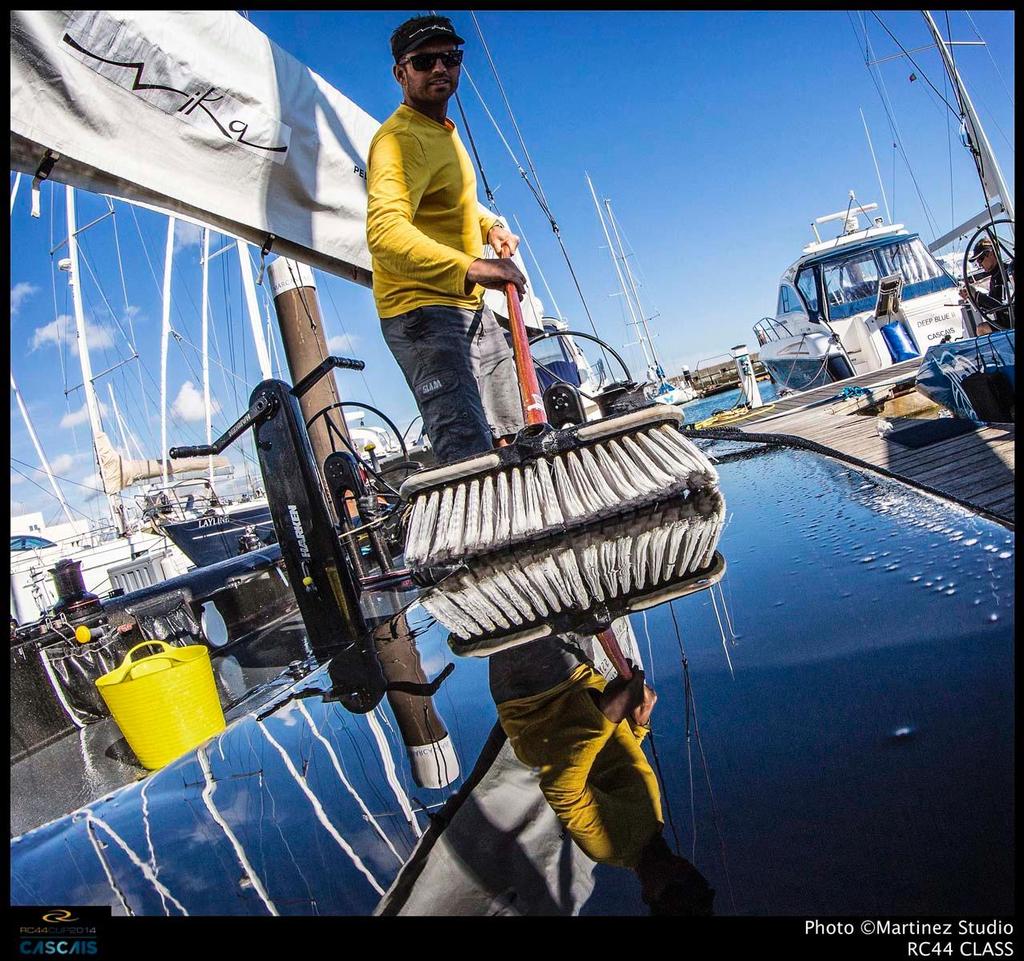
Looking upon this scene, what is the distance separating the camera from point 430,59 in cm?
197

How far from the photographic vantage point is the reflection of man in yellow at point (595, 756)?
0.48 metres

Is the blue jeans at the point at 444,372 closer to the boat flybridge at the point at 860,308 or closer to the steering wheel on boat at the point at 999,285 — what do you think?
the steering wheel on boat at the point at 999,285

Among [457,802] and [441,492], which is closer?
[457,802]

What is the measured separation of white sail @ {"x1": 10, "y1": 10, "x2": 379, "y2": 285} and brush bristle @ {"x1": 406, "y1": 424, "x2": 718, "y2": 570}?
4.69ft

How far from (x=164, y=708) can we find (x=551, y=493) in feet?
4.34

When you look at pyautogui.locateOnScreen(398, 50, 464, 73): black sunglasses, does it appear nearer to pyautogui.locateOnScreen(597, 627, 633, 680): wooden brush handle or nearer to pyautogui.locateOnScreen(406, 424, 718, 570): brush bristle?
pyautogui.locateOnScreen(406, 424, 718, 570): brush bristle

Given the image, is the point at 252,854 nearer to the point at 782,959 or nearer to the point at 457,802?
the point at 457,802

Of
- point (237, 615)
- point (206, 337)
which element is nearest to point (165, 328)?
point (206, 337)

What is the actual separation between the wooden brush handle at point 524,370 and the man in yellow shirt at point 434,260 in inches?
3.2

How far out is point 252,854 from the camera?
72cm

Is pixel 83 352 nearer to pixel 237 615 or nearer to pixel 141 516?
pixel 141 516

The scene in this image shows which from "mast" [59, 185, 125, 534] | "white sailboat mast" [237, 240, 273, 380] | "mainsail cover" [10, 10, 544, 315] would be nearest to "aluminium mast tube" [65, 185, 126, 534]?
"mast" [59, 185, 125, 534]

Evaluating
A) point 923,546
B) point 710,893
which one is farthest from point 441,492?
point 710,893

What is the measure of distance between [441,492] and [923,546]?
3.20 ft
